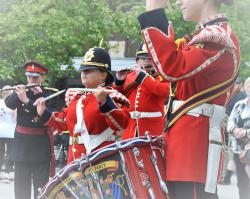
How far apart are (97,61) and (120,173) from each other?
157 cm

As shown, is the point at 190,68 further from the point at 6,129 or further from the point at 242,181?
the point at 6,129

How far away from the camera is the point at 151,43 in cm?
345

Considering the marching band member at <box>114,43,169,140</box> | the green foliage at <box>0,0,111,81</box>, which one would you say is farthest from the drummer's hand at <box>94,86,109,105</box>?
the green foliage at <box>0,0,111,81</box>

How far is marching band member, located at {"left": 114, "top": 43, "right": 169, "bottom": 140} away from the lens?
7090 mm

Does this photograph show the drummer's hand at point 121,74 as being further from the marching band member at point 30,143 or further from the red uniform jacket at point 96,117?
the marching band member at point 30,143

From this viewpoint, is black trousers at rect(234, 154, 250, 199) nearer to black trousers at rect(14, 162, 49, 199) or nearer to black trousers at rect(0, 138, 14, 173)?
black trousers at rect(14, 162, 49, 199)

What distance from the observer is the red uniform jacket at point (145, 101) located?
7.10m

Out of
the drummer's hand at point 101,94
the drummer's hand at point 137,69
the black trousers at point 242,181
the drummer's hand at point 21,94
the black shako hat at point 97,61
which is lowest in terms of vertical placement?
the black trousers at point 242,181

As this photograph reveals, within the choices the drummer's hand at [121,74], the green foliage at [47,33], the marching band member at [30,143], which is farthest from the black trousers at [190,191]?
the green foliage at [47,33]

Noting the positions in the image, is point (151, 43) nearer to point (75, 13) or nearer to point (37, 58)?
point (37, 58)

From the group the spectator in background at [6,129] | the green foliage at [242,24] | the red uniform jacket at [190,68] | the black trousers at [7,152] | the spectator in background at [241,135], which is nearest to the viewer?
the red uniform jacket at [190,68]

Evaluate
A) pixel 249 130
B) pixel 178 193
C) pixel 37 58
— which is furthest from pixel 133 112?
pixel 37 58

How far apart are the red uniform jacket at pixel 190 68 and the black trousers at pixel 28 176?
4017 millimetres

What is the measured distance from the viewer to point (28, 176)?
7.55 meters
